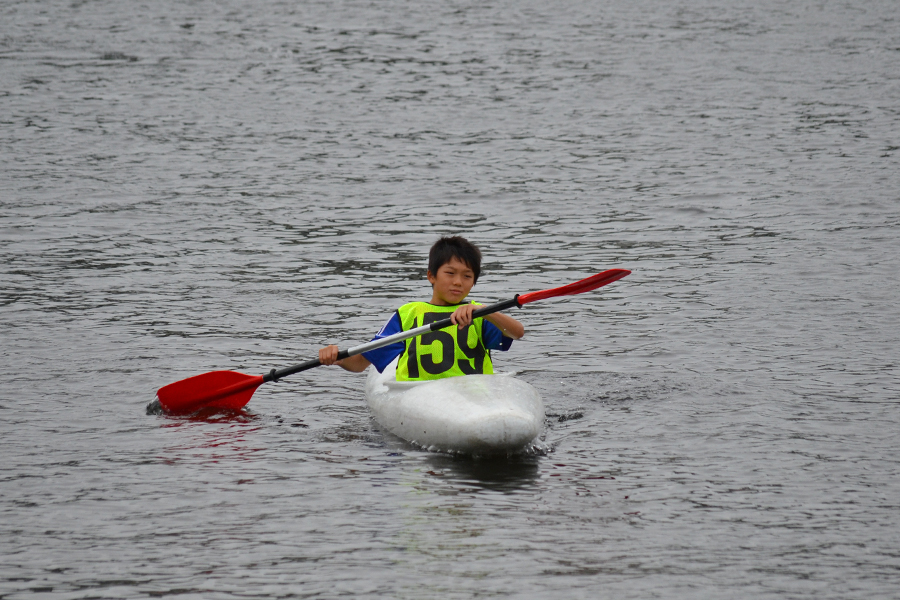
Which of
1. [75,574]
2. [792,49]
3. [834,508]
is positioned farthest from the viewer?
[792,49]

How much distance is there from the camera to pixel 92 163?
576 inches

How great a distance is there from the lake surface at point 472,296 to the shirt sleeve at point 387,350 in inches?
16.0

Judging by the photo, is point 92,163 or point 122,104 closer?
point 92,163

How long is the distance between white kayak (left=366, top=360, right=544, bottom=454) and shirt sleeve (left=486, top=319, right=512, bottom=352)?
0.19m

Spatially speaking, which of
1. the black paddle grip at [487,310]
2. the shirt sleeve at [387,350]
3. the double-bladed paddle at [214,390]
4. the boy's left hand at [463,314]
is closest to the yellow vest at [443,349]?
the shirt sleeve at [387,350]

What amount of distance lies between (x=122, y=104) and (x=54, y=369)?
10.8m

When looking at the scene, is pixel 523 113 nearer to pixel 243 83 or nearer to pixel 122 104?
pixel 243 83

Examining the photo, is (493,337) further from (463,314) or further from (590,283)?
(590,283)

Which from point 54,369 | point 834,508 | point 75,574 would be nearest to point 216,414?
point 54,369

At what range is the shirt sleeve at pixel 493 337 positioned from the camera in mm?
6430

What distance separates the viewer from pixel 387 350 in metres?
6.75

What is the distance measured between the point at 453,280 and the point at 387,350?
646 mm

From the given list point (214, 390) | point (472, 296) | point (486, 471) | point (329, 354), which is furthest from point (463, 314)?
point (472, 296)

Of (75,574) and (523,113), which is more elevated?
(523,113)
